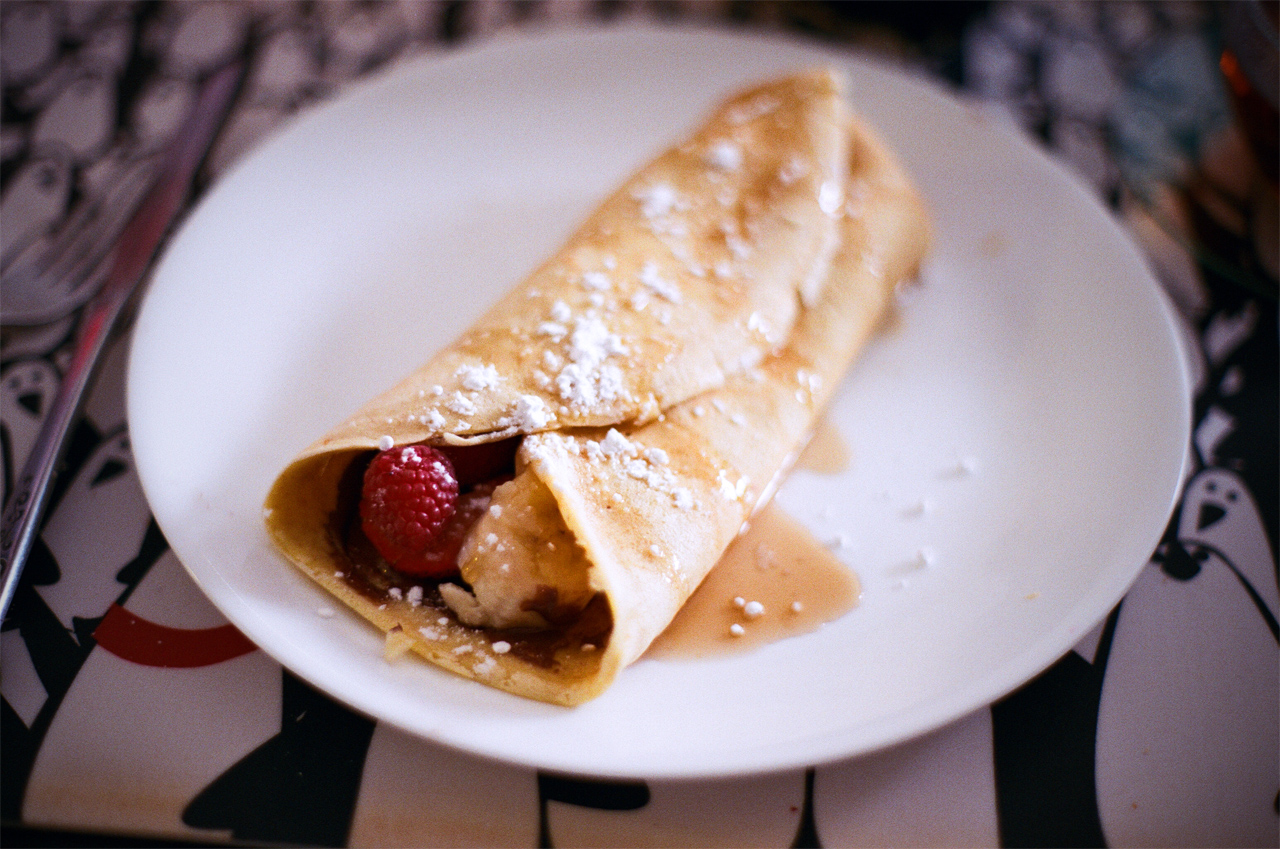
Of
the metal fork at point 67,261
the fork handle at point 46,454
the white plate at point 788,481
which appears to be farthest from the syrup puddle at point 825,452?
the metal fork at point 67,261

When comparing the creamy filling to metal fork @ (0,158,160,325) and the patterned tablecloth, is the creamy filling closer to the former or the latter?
the patterned tablecloth

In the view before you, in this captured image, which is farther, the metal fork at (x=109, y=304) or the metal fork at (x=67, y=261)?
the metal fork at (x=67, y=261)

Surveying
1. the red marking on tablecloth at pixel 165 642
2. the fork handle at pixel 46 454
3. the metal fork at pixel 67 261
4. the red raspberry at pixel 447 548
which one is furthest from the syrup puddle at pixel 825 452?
the metal fork at pixel 67 261

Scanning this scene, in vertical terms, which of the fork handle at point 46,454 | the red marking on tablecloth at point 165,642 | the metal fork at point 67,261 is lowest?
the red marking on tablecloth at point 165,642

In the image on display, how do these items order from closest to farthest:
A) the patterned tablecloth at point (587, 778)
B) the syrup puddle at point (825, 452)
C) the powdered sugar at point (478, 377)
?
the patterned tablecloth at point (587, 778)
the powdered sugar at point (478, 377)
the syrup puddle at point (825, 452)

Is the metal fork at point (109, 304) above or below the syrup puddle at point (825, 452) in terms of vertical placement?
above

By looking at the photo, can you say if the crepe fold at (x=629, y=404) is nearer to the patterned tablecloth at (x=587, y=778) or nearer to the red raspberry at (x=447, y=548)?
the red raspberry at (x=447, y=548)

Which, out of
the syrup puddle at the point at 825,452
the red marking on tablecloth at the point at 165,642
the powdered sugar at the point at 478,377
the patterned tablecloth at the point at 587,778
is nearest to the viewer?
the patterned tablecloth at the point at 587,778

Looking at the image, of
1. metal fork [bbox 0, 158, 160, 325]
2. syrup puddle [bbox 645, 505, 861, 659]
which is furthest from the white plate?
metal fork [bbox 0, 158, 160, 325]

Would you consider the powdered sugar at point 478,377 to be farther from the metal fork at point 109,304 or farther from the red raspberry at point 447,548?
the metal fork at point 109,304
